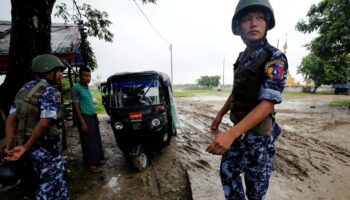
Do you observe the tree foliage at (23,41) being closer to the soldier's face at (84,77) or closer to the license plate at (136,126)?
the soldier's face at (84,77)

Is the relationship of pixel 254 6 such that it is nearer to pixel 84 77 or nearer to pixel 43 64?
pixel 43 64

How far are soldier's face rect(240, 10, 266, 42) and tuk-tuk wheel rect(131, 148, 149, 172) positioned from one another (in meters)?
3.34

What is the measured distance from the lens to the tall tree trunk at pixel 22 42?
3.74m

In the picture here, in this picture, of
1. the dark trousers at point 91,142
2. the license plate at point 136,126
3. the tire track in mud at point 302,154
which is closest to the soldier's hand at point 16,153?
the dark trousers at point 91,142

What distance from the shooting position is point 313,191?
3.34 meters

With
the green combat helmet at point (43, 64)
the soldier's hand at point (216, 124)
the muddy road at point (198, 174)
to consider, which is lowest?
the muddy road at point (198, 174)

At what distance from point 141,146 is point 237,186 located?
297 cm

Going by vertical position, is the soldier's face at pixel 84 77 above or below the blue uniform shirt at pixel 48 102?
above

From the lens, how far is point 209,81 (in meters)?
78.8

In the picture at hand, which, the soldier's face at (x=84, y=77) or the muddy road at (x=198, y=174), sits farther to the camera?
the soldier's face at (x=84, y=77)

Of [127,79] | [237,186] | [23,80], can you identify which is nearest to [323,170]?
[237,186]

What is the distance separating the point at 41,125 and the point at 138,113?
229 cm

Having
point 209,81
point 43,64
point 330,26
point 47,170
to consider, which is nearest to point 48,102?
point 43,64

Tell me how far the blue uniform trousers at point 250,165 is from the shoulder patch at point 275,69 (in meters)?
0.47
